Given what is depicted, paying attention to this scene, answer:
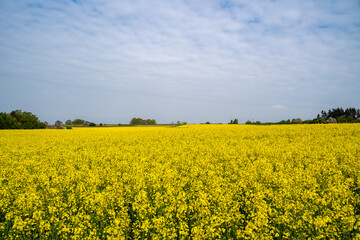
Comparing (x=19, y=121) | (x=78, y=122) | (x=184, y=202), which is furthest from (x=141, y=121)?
(x=184, y=202)

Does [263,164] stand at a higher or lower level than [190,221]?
higher

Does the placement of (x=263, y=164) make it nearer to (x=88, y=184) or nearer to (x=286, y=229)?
(x=286, y=229)

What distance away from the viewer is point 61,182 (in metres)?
8.30

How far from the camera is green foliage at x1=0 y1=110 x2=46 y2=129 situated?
44812mm

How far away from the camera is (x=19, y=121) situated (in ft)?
154

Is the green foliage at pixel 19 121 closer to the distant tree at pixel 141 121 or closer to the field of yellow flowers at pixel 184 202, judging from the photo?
the distant tree at pixel 141 121

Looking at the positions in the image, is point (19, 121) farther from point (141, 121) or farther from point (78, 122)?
point (141, 121)

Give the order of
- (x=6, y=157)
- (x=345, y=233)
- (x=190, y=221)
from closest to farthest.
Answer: (x=345, y=233), (x=190, y=221), (x=6, y=157)

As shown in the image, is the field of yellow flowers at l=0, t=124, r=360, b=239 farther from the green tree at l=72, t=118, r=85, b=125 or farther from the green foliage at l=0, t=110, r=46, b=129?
the green tree at l=72, t=118, r=85, b=125

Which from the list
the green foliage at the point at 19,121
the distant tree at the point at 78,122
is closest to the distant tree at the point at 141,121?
the distant tree at the point at 78,122

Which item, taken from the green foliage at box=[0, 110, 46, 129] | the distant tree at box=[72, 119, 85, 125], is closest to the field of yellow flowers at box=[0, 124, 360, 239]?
the green foliage at box=[0, 110, 46, 129]

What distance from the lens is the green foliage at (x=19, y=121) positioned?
1764 inches

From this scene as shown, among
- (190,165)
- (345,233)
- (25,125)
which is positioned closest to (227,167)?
(190,165)

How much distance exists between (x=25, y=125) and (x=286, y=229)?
55.0 metres
